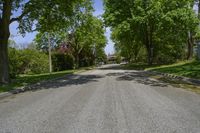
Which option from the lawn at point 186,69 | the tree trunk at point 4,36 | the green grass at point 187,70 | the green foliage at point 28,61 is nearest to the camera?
the tree trunk at point 4,36

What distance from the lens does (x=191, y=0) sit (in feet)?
162

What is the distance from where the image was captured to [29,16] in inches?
1054

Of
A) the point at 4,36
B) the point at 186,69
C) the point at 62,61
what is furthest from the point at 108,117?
the point at 62,61

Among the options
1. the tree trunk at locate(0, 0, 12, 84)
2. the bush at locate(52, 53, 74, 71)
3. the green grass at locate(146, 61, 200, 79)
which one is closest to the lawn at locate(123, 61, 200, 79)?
the green grass at locate(146, 61, 200, 79)

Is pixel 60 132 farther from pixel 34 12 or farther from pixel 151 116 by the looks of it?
pixel 34 12

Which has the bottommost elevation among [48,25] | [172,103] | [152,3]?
[172,103]

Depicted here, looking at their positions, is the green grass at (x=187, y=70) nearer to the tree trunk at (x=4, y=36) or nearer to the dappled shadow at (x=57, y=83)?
the dappled shadow at (x=57, y=83)

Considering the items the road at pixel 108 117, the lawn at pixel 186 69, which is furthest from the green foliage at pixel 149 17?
the road at pixel 108 117

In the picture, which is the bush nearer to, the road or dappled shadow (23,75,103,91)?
dappled shadow (23,75,103,91)

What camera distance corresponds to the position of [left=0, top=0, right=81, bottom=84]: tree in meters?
24.8

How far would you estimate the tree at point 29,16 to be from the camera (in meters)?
24.8

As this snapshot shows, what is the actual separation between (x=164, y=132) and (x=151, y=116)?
1.97m

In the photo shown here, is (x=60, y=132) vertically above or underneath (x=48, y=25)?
underneath

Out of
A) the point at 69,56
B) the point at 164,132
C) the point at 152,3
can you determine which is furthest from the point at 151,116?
the point at 69,56
